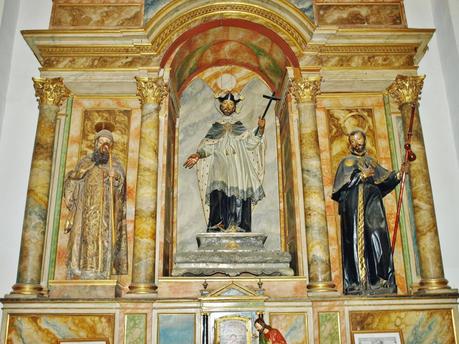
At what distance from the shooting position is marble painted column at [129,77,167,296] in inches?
255

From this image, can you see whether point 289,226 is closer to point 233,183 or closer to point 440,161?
point 233,183

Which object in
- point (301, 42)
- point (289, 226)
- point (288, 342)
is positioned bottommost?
point (288, 342)

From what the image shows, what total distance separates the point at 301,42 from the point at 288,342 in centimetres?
402

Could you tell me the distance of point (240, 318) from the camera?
6.11 m

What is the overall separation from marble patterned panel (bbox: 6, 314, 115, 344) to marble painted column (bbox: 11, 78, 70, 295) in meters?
0.36

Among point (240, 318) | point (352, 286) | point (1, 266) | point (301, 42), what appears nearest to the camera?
point (240, 318)

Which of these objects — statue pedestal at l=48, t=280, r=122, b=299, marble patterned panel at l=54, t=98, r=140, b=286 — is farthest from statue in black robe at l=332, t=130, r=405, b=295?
statue pedestal at l=48, t=280, r=122, b=299

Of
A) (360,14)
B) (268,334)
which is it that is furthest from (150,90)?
(268,334)

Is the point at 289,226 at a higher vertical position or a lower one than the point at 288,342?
higher

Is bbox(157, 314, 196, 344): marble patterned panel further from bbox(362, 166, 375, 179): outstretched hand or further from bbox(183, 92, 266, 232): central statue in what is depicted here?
bbox(362, 166, 375, 179): outstretched hand

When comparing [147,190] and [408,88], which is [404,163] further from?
[147,190]

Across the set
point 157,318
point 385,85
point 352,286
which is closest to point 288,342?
point 352,286

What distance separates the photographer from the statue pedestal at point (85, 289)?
632 cm

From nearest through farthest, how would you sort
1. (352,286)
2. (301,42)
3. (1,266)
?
(352,286) < (1,266) < (301,42)
